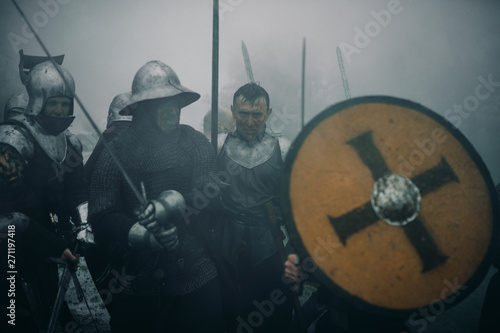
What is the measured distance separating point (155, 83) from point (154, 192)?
35.3 inches

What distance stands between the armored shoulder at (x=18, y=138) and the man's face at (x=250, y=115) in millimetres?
2038

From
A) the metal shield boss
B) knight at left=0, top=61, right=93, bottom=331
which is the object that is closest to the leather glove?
the metal shield boss

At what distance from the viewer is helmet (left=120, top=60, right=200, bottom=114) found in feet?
6.33

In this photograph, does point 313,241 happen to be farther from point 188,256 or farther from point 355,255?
point 188,256

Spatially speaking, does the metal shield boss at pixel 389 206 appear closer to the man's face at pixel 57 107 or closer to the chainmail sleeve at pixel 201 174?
the chainmail sleeve at pixel 201 174

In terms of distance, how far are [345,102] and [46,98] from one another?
3.10 metres

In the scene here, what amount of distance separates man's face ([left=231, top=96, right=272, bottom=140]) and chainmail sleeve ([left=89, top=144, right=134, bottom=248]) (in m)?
1.39

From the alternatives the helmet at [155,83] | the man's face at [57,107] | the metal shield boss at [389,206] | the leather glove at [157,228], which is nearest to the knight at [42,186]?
the man's face at [57,107]

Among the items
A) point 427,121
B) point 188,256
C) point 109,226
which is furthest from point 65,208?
point 427,121

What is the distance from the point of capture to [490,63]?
13.5 meters

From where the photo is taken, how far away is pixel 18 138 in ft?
7.33

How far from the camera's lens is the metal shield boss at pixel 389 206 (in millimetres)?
1200

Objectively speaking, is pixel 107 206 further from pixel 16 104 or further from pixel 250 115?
pixel 16 104

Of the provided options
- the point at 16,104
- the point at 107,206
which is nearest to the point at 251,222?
the point at 107,206
